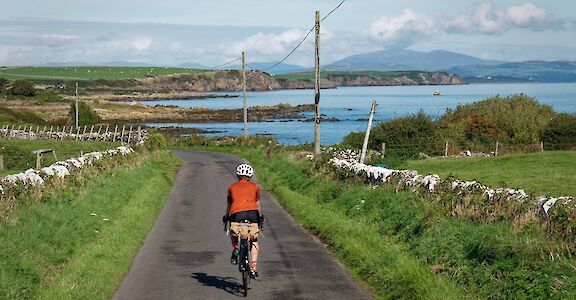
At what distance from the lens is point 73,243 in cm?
1540

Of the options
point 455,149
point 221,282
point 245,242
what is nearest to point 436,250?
point 245,242

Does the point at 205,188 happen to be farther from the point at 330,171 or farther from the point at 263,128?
the point at 263,128

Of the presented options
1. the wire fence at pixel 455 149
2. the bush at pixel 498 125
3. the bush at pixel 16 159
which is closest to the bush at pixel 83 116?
the bush at pixel 16 159

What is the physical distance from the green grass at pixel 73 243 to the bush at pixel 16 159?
50.9 ft

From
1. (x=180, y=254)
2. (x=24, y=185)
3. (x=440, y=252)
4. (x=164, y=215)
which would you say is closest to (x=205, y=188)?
(x=164, y=215)

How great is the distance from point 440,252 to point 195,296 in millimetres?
4612

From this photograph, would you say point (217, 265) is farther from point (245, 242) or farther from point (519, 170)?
point (519, 170)

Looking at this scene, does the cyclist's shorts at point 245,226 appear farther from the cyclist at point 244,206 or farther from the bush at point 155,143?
the bush at point 155,143

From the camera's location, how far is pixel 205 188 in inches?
1303

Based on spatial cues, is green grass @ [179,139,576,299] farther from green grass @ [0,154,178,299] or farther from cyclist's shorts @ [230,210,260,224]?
green grass @ [0,154,178,299]

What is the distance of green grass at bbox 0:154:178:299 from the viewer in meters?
11.5

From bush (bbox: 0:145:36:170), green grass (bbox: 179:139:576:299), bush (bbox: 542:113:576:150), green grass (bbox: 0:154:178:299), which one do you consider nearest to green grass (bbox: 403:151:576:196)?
green grass (bbox: 179:139:576:299)

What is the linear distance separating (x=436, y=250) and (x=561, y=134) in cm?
4775

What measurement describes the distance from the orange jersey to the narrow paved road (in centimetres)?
140
